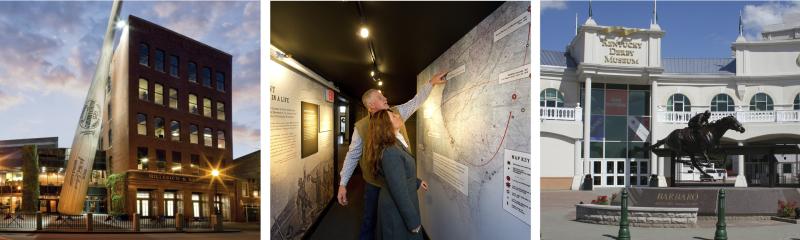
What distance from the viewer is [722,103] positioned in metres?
10.4

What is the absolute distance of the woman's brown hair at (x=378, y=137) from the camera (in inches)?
73.2

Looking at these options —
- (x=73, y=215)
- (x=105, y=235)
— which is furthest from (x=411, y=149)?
(x=73, y=215)

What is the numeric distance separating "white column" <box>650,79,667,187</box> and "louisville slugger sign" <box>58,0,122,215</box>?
11171mm

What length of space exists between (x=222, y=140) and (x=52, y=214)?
1.46m

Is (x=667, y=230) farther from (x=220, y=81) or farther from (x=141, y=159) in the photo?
(x=141, y=159)

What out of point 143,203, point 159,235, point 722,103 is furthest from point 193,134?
point 722,103

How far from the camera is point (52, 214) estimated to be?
2953 mm

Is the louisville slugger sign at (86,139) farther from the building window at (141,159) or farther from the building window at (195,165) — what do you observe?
the building window at (195,165)

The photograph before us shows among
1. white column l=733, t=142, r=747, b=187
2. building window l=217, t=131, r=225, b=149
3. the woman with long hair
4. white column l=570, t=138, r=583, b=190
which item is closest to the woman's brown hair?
the woman with long hair

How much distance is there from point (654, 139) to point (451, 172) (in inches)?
409

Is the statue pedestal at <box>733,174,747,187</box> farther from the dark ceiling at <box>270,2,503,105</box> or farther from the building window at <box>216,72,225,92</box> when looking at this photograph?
the building window at <box>216,72,225,92</box>

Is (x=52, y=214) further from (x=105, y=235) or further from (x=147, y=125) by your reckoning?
(x=147, y=125)

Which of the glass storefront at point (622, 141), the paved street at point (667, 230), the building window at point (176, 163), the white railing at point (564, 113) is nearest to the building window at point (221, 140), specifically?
the building window at point (176, 163)

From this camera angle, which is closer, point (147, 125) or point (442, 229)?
point (442, 229)
